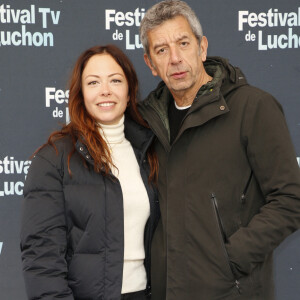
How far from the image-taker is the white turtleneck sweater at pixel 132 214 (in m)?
1.78

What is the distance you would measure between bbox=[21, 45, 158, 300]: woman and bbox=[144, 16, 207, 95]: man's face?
183 millimetres

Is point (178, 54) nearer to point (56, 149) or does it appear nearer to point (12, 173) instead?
point (56, 149)

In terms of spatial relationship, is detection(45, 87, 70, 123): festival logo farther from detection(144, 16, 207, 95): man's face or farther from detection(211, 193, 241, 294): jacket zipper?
detection(211, 193, 241, 294): jacket zipper

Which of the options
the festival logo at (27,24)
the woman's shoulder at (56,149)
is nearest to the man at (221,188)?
the woman's shoulder at (56,149)

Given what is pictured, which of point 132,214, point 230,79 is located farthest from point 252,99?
→ point 132,214

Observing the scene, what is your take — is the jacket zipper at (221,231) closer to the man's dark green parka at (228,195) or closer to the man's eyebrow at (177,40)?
the man's dark green parka at (228,195)

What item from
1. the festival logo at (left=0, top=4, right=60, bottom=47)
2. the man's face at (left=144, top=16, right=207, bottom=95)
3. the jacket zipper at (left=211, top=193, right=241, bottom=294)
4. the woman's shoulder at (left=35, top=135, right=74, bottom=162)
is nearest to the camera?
the jacket zipper at (left=211, top=193, right=241, bottom=294)

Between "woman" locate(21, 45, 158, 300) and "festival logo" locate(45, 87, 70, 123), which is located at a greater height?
"festival logo" locate(45, 87, 70, 123)

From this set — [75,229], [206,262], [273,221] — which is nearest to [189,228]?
[206,262]

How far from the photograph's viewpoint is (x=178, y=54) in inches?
73.3

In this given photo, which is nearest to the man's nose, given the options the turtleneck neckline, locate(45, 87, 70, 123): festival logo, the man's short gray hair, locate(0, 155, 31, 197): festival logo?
the man's short gray hair

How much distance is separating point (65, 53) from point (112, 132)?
0.76m

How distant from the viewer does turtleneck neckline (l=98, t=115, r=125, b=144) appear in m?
1.92

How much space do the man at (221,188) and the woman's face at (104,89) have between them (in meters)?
0.21
